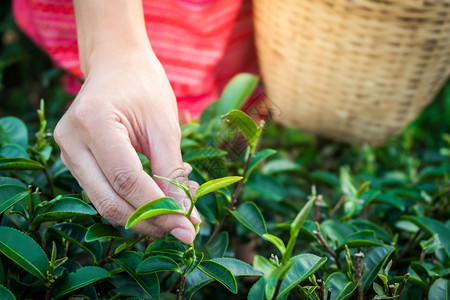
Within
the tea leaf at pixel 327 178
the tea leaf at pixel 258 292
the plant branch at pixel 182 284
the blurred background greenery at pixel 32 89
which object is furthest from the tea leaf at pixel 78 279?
the blurred background greenery at pixel 32 89

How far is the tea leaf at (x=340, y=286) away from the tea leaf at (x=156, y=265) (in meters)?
0.24

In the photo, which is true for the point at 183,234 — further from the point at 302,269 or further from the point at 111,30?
the point at 111,30

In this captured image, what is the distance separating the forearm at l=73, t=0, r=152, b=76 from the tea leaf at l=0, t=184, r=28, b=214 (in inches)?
8.8

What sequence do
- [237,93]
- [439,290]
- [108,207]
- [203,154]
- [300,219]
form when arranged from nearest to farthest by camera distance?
[300,219] → [108,207] → [439,290] → [203,154] → [237,93]

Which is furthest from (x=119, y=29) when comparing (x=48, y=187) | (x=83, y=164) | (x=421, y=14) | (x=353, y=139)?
(x=353, y=139)

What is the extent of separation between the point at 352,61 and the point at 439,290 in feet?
2.32

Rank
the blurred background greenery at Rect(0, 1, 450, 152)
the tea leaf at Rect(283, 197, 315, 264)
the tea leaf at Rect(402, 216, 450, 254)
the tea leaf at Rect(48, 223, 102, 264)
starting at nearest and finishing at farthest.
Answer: the tea leaf at Rect(283, 197, 315, 264) < the tea leaf at Rect(48, 223, 102, 264) < the tea leaf at Rect(402, 216, 450, 254) < the blurred background greenery at Rect(0, 1, 450, 152)

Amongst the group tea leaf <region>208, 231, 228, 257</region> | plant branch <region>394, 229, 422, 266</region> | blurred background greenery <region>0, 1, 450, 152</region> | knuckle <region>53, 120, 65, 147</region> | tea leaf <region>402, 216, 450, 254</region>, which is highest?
knuckle <region>53, 120, 65, 147</region>

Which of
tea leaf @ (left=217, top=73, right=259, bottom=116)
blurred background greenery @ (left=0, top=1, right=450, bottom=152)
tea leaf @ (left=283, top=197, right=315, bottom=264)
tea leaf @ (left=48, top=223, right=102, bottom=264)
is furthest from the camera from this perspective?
blurred background greenery @ (left=0, top=1, right=450, bottom=152)

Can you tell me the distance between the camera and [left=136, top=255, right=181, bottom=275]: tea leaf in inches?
28.2

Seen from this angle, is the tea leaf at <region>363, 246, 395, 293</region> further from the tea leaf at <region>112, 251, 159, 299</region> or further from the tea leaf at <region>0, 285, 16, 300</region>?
the tea leaf at <region>0, 285, 16, 300</region>

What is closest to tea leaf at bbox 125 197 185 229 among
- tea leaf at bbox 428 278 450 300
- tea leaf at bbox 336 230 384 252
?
tea leaf at bbox 336 230 384 252

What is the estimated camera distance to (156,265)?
72cm

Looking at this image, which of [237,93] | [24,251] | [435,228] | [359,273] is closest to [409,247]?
[435,228]
